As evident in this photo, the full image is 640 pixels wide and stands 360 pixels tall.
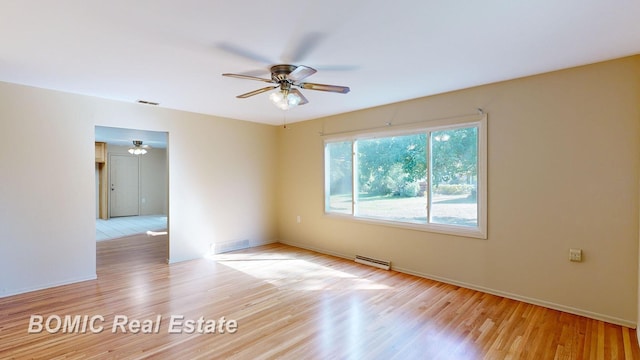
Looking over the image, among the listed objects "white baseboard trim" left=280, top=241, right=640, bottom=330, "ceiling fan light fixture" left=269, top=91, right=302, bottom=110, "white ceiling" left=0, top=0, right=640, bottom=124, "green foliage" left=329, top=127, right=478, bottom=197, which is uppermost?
"white ceiling" left=0, top=0, right=640, bottom=124

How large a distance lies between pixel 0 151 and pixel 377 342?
171 inches

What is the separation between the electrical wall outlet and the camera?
2.97 meters

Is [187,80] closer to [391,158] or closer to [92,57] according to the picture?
[92,57]

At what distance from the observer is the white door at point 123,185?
9352mm

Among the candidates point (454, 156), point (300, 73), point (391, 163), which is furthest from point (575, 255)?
point (300, 73)

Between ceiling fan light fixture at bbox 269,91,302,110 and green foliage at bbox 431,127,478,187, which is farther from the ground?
ceiling fan light fixture at bbox 269,91,302,110

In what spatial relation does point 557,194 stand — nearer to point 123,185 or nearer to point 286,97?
point 286,97

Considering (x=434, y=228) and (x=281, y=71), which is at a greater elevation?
(x=281, y=71)

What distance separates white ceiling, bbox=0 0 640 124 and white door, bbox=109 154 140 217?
665 cm

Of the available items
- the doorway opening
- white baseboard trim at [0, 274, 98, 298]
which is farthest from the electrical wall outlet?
the doorway opening

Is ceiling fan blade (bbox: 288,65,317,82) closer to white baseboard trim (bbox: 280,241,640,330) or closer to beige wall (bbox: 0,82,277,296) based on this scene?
beige wall (bbox: 0,82,277,296)

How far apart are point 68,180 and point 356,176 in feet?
12.6

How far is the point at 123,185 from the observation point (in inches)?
376

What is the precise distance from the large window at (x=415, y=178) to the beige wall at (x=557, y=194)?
0.54 feet
